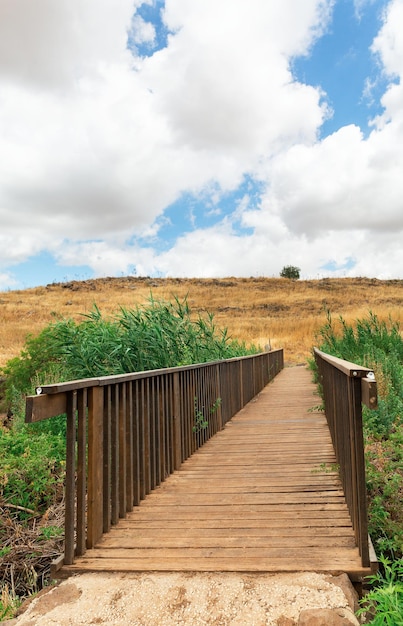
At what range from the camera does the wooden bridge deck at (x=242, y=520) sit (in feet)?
8.90

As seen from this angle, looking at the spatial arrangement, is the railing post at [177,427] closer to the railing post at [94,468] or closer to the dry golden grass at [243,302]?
the railing post at [94,468]

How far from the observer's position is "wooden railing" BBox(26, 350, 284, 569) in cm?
286

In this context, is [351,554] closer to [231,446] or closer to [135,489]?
[135,489]

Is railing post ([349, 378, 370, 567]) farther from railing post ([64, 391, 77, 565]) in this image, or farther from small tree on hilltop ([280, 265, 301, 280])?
small tree on hilltop ([280, 265, 301, 280])

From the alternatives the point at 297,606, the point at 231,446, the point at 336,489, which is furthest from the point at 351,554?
the point at 231,446

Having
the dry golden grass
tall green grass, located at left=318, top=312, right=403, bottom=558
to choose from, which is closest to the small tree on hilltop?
the dry golden grass

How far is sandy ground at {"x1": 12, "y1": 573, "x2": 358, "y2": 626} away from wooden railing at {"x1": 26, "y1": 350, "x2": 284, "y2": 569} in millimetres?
390

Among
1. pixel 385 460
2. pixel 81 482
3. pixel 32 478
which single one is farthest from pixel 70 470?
pixel 385 460

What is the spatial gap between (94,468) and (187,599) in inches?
41.2

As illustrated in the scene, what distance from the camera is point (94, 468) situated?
309 centimetres

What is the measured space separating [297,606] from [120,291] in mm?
48360

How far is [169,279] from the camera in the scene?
198ft

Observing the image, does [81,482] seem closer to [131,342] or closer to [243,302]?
[131,342]

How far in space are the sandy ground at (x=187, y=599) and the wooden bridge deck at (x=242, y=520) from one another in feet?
0.33
